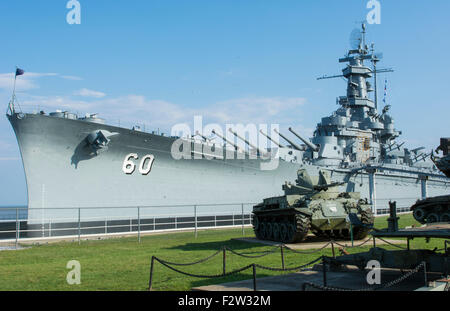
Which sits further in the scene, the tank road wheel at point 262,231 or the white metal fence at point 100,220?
the white metal fence at point 100,220

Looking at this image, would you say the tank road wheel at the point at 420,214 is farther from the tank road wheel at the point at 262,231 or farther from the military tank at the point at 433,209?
the tank road wheel at the point at 262,231

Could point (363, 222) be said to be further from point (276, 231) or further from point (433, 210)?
point (433, 210)

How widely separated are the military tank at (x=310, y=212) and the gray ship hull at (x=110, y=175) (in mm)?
3538

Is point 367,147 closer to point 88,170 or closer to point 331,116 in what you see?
point 331,116

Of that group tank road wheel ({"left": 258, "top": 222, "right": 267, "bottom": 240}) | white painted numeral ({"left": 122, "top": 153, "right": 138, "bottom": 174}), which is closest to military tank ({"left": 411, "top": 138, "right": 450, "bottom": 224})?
tank road wheel ({"left": 258, "top": 222, "right": 267, "bottom": 240})

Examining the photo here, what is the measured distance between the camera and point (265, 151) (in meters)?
30.6

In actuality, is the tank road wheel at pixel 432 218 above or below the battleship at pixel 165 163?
below

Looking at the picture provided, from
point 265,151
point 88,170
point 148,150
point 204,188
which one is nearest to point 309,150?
point 265,151

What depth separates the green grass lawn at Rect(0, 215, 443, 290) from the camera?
25.1 ft

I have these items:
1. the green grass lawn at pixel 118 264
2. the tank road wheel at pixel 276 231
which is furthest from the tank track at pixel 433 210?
the tank road wheel at pixel 276 231

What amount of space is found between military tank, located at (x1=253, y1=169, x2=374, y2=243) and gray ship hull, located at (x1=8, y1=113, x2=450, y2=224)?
3.54 meters

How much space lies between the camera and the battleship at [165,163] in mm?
19953

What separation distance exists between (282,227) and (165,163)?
35.9ft

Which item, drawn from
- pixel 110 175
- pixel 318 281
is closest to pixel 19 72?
pixel 110 175
